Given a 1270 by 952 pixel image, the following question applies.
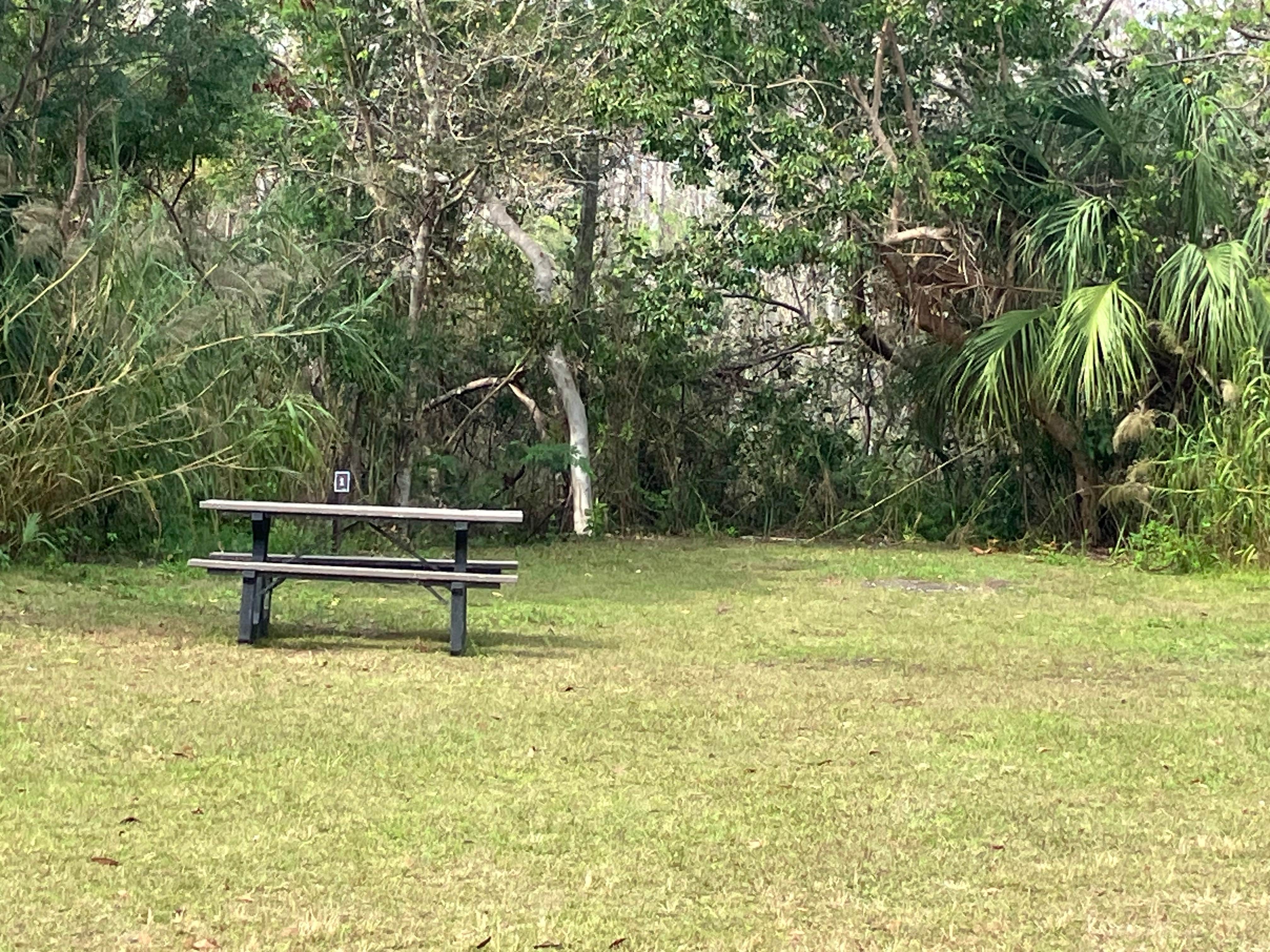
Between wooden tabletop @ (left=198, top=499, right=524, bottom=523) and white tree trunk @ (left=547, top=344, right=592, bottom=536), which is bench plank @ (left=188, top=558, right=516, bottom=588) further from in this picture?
white tree trunk @ (left=547, top=344, right=592, bottom=536)

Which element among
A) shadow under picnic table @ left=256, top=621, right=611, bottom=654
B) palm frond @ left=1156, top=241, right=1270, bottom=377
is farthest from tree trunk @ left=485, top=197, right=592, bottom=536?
shadow under picnic table @ left=256, top=621, right=611, bottom=654

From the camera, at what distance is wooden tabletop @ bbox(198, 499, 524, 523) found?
24.9ft

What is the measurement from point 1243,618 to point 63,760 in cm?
698

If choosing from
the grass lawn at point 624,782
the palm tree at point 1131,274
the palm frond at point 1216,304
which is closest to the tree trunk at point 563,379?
the palm tree at point 1131,274

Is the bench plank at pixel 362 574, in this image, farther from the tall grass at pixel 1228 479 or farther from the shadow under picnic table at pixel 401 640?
the tall grass at pixel 1228 479

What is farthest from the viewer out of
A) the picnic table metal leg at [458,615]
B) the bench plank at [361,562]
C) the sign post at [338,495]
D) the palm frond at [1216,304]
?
the palm frond at [1216,304]

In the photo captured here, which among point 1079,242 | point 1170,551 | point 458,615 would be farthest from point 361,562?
point 1079,242

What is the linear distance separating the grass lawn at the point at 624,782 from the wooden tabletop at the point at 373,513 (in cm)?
63

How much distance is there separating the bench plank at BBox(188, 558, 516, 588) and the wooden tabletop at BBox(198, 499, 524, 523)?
0.78ft

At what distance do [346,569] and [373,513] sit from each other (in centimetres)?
39

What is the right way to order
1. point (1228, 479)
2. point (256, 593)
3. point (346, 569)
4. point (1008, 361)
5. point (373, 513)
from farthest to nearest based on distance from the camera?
point (1008, 361)
point (1228, 479)
point (256, 593)
point (346, 569)
point (373, 513)

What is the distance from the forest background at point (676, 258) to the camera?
1209 cm

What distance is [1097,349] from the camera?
13.2m

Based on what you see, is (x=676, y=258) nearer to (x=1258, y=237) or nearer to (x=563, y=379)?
(x=563, y=379)
